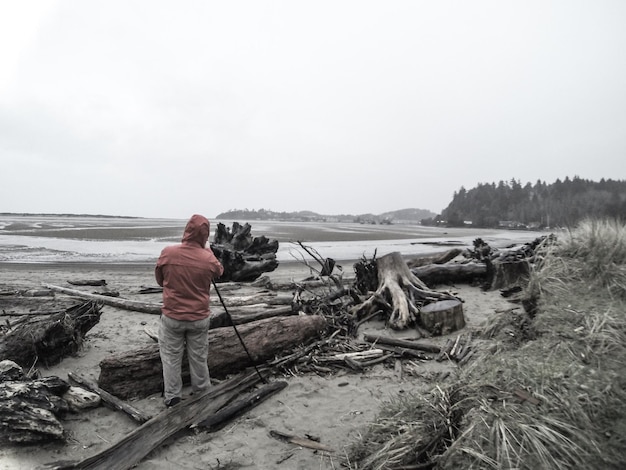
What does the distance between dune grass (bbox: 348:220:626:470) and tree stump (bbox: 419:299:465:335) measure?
2381 mm

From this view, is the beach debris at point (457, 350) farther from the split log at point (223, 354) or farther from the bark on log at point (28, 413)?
the bark on log at point (28, 413)

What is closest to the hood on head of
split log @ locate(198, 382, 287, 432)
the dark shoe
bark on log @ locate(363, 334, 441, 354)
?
the dark shoe

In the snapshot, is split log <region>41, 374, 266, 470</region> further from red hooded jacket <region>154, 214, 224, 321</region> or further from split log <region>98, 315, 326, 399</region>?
red hooded jacket <region>154, 214, 224, 321</region>

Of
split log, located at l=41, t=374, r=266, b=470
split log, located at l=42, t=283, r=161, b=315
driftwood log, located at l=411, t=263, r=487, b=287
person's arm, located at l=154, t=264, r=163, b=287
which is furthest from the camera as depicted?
driftwood log, located at l=411, t=263, r=487, b=287

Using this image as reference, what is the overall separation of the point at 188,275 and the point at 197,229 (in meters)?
0.57

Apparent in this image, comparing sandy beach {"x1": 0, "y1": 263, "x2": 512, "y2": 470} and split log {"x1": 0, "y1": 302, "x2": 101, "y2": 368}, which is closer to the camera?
sandy beach {"x1": 0, "y1": 263, "x2": 512, "y2": 470}

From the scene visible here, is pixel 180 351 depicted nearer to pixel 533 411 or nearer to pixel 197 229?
pixel 197 229

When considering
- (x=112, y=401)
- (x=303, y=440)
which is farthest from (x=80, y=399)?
(x=303, y=440)

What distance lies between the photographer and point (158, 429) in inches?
148

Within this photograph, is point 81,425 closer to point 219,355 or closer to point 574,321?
point 219,355

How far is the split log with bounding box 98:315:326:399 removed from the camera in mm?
4641

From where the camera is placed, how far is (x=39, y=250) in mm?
21672

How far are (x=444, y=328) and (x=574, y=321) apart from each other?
9.59ft

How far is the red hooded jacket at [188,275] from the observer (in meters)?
4.37
